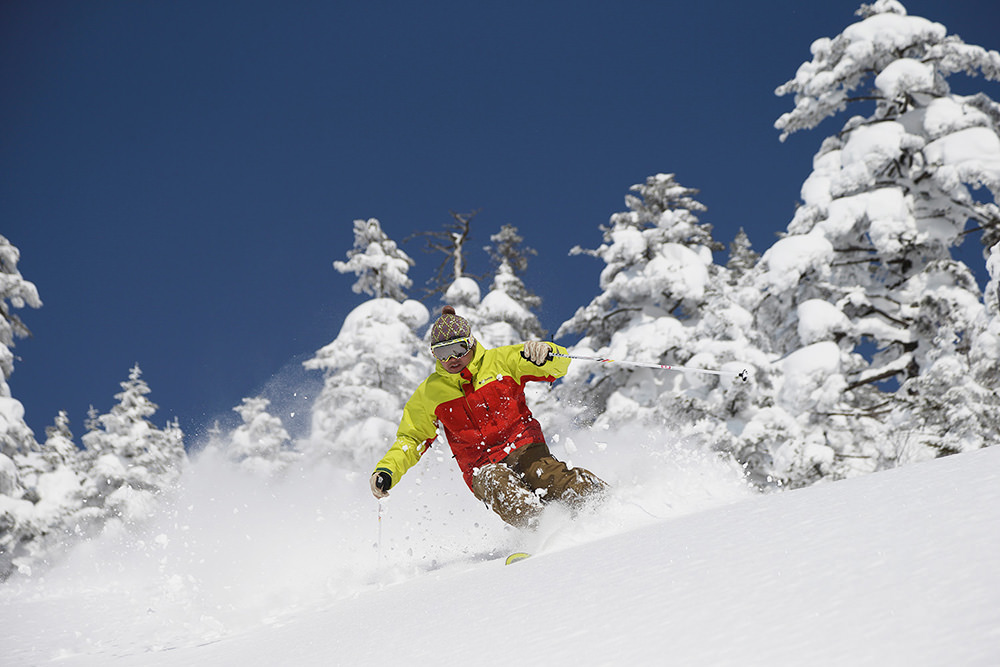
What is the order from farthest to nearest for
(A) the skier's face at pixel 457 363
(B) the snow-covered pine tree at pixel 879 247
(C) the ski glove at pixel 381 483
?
(B) the snow-covered pine tree at pixel 879 247 → (A) the skier's face at pixel 457 363 → (C) the ski glove at pixel 381 483

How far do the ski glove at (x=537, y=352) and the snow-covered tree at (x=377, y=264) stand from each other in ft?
56.1

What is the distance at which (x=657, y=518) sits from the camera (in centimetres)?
460

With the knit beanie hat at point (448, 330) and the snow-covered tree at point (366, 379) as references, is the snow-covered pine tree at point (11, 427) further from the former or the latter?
the knit beanie hat at point (448, 330)

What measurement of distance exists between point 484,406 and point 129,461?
63.6 ft

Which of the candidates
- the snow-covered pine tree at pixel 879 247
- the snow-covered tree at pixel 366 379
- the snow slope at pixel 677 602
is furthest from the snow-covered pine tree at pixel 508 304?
the snow slope at pixel 677 602

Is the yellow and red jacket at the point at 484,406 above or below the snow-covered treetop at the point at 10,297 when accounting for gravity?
below

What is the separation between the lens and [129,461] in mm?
20875

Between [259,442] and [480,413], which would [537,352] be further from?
[259,442]

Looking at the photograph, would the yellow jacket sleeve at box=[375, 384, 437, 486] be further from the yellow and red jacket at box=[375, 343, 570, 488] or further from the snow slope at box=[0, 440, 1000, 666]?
the snow slope at box=[0, 440, 1000, 666]

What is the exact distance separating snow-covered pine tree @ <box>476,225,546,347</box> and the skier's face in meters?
14.0

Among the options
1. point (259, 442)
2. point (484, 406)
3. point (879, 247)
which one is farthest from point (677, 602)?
point (259, 442)

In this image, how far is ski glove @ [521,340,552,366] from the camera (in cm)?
571

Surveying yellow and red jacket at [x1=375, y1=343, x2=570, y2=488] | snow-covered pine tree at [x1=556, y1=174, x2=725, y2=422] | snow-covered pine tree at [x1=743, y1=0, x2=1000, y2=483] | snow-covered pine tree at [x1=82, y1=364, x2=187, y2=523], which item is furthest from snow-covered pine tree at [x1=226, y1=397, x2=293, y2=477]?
yellow and red jacket at [x1=375, y1=343, x2=570, y2=488]

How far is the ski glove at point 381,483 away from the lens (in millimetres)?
5598
